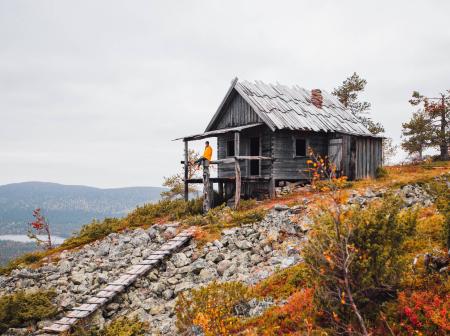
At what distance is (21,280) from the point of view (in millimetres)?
14156

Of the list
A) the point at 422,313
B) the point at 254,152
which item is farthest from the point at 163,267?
the point at 254,152

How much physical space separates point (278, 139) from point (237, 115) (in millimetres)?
3329

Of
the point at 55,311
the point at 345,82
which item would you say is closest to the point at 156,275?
the point at 55,311

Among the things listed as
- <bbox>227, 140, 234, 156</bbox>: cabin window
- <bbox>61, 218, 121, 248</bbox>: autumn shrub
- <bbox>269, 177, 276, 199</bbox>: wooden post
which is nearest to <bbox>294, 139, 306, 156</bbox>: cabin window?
<bbox>269, 177, 276, 199</bbox>: wooden post

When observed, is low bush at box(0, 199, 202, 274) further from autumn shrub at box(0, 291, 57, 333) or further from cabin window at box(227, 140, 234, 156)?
cabin window at box(227, 140, 234, 156)

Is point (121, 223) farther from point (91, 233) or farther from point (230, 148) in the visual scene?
point (230, 148)

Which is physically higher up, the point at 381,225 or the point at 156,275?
the point at 381,225

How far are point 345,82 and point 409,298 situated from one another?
34.6m

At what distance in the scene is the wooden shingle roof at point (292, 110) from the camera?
68.0ft

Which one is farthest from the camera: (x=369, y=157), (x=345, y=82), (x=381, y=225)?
(x=345, y=82)

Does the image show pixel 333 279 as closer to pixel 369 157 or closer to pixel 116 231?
pixel 116 231

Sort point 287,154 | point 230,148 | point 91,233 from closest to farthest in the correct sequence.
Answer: point 91,233, point 287,154, point 230,148

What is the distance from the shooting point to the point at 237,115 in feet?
76.6

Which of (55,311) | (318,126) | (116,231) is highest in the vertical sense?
(318,126)
